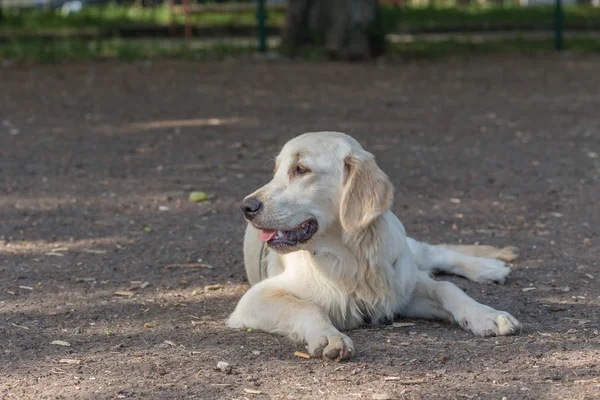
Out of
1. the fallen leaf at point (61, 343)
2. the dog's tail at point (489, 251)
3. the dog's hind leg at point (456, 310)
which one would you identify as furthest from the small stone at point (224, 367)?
the dog's tail at point (489, 251)

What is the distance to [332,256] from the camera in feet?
15.7

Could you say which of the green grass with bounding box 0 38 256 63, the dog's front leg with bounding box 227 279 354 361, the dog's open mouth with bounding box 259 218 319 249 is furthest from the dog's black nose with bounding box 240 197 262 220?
the green grass with bounding box 0 38 256 63

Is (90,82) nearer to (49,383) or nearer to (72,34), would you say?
(72,34)

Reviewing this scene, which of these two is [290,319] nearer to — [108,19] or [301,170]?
[301,170]

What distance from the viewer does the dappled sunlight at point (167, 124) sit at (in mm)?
10734

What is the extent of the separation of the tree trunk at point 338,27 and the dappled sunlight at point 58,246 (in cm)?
894

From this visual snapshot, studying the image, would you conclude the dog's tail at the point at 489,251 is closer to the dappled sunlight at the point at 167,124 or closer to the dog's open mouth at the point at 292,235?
the dog's open mouth at the point at 292,235

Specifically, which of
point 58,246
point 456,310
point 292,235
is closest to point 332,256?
point 292,235

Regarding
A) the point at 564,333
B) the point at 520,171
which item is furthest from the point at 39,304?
the point at 520,171

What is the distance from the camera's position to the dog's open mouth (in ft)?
15.2

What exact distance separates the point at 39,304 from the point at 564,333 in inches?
114

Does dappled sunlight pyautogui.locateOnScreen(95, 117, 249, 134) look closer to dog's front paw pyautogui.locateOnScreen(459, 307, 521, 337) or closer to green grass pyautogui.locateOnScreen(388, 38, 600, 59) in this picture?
green grass pyautogui.locateOnScreen(388, 38, 600, 59)

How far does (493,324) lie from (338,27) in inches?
431

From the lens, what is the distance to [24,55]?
15.5 meters
